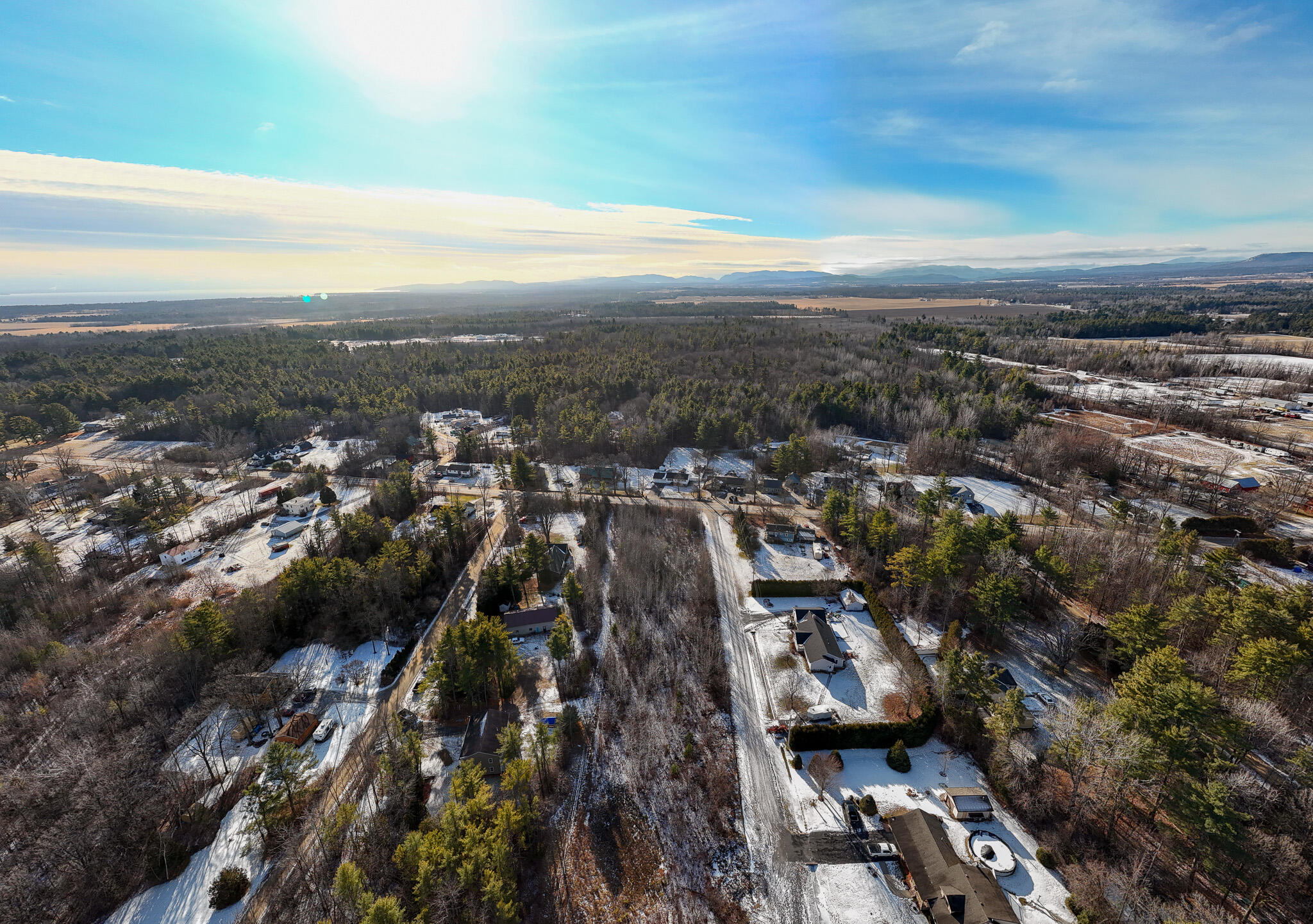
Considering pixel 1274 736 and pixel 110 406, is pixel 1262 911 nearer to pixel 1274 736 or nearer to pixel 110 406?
pixel 1274 736

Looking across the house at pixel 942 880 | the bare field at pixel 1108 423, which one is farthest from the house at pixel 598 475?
the bare field at pixel 1108 423

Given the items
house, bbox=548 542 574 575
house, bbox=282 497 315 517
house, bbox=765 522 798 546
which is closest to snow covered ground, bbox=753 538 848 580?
house, bbox=765 522 798 546

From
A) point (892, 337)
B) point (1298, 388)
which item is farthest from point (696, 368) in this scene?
point (1298, 388)

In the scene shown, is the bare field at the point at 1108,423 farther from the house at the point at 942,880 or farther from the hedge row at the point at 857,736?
the house at the point at 942,880

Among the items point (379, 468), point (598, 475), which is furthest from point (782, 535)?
point (379, 468)

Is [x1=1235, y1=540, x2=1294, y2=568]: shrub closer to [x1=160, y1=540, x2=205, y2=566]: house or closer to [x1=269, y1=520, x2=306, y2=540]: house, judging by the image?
[x1=269, y1=520, x2=306, y2=540]: house
